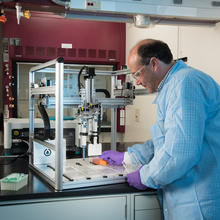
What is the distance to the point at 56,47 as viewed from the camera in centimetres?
408

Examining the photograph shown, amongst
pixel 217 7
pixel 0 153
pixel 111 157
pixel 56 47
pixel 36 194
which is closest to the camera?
pixel 36 194

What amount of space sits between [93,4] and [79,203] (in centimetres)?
126

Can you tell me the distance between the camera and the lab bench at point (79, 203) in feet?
4.66

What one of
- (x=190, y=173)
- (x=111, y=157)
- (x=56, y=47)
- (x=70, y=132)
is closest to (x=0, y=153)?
(x=70, y=132)

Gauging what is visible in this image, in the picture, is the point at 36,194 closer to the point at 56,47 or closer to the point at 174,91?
the point at 174,91

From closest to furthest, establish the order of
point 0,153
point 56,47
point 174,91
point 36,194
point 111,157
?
point 174,91, point 36,194, point 111,157, point 0,153, point 56,47

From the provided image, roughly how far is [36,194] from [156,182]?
0.61 metres

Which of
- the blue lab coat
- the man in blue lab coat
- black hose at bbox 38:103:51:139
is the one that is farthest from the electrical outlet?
the blue lab coat

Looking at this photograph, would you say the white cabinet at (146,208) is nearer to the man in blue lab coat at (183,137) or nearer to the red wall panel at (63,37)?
the man in blue lab coat at (183,137)

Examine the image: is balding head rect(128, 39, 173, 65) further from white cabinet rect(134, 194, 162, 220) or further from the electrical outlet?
white cabinet rect(134, 194, 162, 220)

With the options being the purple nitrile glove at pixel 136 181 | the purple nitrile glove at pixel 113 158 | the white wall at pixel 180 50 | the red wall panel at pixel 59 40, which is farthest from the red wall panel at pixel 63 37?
the purple nitrile glove at pixel 136 181

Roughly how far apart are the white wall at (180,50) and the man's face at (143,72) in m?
0.94

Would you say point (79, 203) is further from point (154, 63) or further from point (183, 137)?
point (154, 63)

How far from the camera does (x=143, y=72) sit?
145 centimetres
